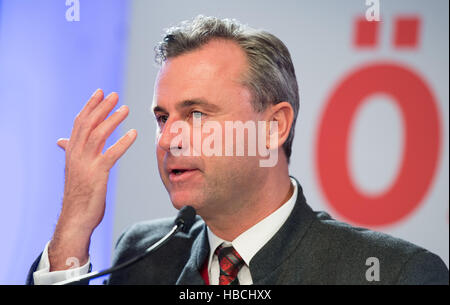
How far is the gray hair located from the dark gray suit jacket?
0.28m

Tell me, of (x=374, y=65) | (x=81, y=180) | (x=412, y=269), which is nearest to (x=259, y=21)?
(x=374, y=65)

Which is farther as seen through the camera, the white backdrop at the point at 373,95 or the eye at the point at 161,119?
the white backdrop at the point at 373,95

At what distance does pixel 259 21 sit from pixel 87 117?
87 centimetres

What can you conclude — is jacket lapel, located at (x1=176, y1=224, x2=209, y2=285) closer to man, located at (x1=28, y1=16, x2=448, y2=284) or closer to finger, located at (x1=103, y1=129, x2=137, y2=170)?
man, located at (x1=28, y1=16, x2=448, y2=284)

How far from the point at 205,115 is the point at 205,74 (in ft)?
0.33

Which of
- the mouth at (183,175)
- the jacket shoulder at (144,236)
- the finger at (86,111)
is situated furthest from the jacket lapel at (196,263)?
the finger at (86,111)

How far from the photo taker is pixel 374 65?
5.84 ft

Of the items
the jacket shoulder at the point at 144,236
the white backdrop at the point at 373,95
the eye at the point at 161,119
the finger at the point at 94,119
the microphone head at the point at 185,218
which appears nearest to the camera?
the microphone head at the point at 185,218

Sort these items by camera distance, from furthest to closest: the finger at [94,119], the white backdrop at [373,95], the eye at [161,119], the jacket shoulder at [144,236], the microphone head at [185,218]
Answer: the white backdrop at [373,95] → the jacket shoulder at [144,236] → the eye at [161,119] → the finger at [94,119] → the microphone head at [185,218]

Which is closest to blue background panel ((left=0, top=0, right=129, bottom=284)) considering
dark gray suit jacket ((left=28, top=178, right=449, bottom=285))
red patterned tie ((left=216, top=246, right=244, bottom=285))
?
dark gray suit jacket ((left=28, top=178, right=449, bottom=285))

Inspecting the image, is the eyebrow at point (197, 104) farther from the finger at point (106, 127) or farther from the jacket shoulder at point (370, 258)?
the jacket shoulder at point (370, 258)

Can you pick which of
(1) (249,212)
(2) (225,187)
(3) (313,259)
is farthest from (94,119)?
(3) (313,259)

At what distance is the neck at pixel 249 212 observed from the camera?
52.7 inches

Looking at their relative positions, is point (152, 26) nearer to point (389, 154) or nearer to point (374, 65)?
point (374, 65)
